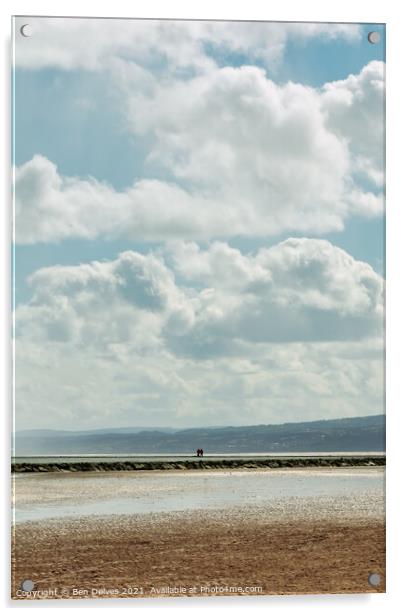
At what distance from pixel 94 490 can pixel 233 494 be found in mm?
1214

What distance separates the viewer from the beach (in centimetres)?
692

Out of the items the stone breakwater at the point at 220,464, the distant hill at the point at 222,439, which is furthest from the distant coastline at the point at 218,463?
the distant hill at the point at 222,439

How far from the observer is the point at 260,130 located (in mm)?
7395

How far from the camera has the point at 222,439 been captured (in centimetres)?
735

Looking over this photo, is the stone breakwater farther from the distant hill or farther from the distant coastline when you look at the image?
the distant hill

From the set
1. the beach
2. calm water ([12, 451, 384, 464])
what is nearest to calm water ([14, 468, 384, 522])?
the beach

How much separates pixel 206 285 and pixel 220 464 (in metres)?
1.61

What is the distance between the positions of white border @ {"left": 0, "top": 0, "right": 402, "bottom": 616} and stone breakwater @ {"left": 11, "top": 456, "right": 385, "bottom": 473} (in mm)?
332

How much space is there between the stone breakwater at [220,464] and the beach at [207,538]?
78 mm

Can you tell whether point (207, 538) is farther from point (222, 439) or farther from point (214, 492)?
point (222, 439)
